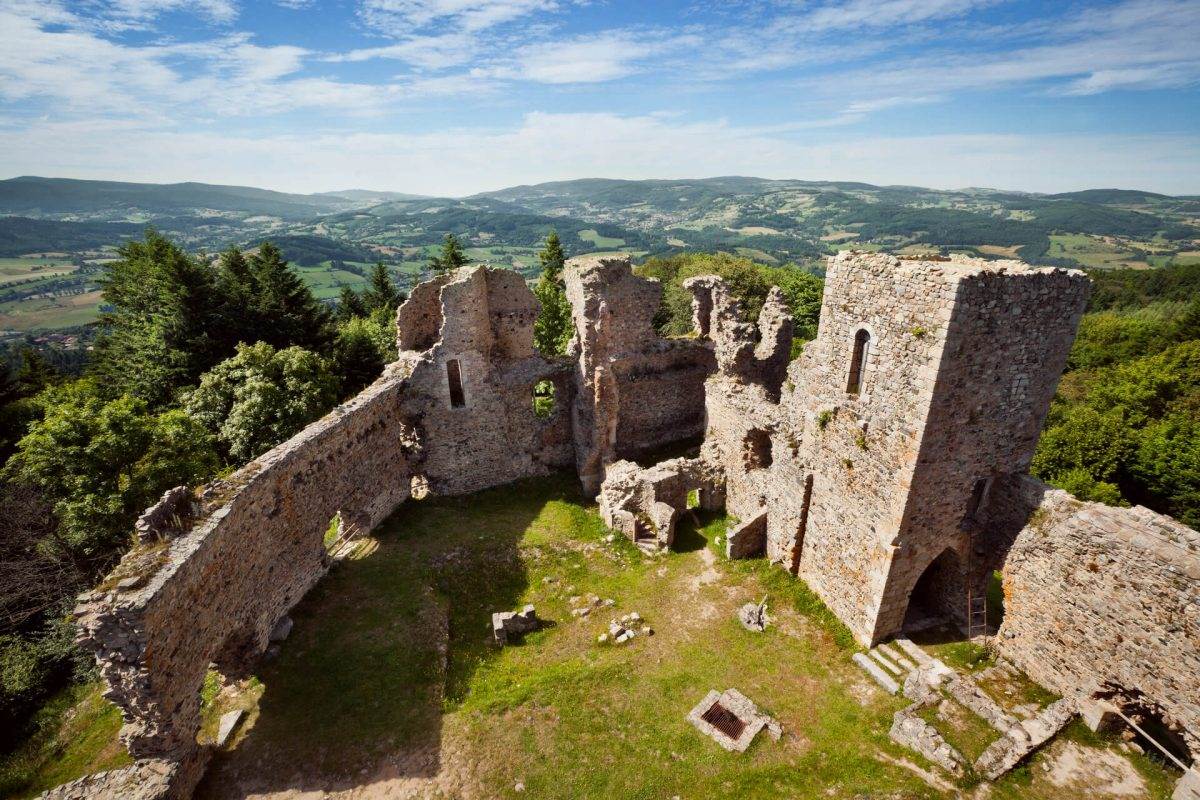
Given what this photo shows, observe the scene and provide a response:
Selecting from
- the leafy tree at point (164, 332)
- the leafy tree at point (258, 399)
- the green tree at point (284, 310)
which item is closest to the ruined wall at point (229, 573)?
the leafy tree at point (258, 399)

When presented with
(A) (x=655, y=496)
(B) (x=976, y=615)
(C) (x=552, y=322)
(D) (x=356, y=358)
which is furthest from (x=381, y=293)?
(B) (x=976, y=615)

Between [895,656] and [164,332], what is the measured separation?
30832 millimetres

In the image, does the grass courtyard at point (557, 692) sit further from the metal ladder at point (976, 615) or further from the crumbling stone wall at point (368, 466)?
the metal ladder at point (976, 615)

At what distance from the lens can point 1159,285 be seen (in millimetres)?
73062

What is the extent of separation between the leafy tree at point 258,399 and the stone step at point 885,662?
1904 centimetres

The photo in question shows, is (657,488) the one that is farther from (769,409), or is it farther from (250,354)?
(250,354)

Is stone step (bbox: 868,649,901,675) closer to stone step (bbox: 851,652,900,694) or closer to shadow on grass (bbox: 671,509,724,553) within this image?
stone step (bbox: 851,652,900,694)

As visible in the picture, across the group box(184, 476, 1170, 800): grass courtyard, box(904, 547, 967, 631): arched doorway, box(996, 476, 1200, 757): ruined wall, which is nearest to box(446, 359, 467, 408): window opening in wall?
box(184, 476, 1170, 800): grass courtyard

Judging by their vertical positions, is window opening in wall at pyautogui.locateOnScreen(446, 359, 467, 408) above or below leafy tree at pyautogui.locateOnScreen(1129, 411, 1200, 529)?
above

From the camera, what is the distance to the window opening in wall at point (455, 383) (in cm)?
1902

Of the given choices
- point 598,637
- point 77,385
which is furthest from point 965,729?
point 77,385

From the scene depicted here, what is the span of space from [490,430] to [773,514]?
33.0 ft

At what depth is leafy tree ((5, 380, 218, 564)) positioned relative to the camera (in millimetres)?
15852

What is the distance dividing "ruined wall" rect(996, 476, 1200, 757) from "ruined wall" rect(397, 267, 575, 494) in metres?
14.2
